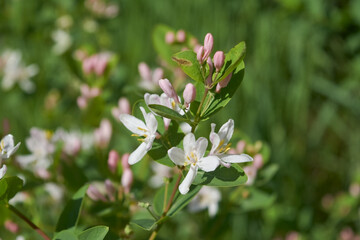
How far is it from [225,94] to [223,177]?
0.14 meters

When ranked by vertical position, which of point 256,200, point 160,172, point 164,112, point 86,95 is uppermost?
point 164,112

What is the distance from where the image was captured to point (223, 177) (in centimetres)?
71

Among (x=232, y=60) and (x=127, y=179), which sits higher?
(x=232, y=60)

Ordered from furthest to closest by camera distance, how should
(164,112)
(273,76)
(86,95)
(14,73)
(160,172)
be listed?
(273,76) < (14,73) < (160,172) < (86,95) < (164,112)

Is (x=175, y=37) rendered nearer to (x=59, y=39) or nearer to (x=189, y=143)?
(x=189, y=143)

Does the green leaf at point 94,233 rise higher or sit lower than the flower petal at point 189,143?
lower

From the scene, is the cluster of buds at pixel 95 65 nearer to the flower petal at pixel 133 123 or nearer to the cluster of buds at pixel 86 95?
the cluster of buds at pixel 86 95

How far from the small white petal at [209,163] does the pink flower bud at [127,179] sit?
0.97 feet

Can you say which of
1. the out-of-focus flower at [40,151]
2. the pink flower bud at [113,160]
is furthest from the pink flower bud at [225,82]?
the out-of-focus flower at [40,151]

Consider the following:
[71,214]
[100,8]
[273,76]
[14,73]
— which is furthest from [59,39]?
[71,214]

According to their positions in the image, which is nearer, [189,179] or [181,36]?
[189,179]

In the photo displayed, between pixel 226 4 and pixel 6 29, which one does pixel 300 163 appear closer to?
pixel 226 4

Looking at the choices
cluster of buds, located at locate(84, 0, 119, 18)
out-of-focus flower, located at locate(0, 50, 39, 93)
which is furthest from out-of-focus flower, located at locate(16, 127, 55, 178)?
cluster of buds, located at locate(84, 0, 119, 18)

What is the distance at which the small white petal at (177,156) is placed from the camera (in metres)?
0.69
